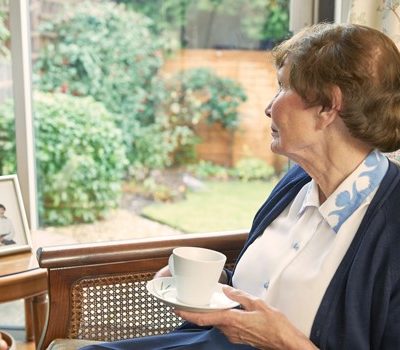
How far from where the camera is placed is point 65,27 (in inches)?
111

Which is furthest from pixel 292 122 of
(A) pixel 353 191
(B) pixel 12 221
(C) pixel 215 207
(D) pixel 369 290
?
(C) pixel 215 207

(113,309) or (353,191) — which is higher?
(353,191)

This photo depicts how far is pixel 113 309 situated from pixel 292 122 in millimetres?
644

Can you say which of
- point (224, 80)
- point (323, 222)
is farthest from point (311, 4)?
point (323, 222)

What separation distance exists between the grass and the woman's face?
6.24 feet

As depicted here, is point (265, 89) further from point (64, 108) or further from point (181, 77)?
point (64, 108)

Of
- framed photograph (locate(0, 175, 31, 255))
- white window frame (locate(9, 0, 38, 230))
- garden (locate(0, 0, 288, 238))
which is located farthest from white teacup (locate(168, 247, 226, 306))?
garden (locate(0, 0, 288, 238))

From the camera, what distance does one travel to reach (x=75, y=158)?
2844 mm

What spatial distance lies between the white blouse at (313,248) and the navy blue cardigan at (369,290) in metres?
0.02

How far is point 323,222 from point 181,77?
1.88 metres

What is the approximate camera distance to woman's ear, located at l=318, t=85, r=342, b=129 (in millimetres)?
1243

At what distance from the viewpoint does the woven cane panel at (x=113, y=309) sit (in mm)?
1528

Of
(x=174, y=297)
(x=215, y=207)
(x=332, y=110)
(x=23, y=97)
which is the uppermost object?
(x=332, y=110)

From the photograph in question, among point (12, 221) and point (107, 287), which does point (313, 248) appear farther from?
point (12, 221)
